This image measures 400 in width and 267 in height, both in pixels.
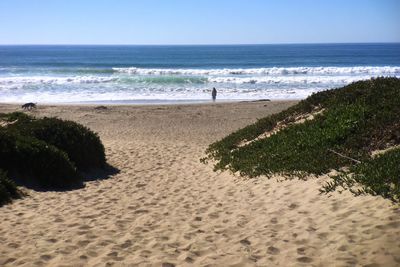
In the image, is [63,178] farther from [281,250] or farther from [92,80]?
[92,80]

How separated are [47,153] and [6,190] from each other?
1718mm

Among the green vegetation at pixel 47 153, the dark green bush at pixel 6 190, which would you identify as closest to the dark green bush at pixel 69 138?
the green vegetation at pixel 47 153

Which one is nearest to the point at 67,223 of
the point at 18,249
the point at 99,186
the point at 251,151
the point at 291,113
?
the point at 18,249

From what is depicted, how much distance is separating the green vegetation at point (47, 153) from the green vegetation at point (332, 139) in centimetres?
358

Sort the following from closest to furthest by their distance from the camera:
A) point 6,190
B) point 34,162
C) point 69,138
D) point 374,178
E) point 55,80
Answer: point 374,178 → point 6,190 → point 34,162 → point 69,138 → point 55,80

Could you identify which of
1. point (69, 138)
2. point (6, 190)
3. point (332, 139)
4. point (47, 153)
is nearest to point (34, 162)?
point (47, 153)

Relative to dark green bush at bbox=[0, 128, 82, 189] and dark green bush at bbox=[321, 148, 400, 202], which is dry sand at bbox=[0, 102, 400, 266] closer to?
dark green bush at bbox=[321, 148, 400, 202]

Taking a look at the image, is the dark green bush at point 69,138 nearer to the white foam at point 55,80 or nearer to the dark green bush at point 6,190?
the dark green bush at point 6,190

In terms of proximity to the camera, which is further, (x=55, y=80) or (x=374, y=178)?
(x=55, y=80)

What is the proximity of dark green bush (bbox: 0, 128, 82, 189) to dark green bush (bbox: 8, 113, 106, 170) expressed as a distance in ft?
3.75

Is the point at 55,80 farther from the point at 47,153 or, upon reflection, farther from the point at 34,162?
the point at 34,162

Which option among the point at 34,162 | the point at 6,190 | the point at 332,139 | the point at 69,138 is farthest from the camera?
the point at 69,138

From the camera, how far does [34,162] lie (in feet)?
31.3

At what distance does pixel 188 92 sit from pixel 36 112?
1603cm
